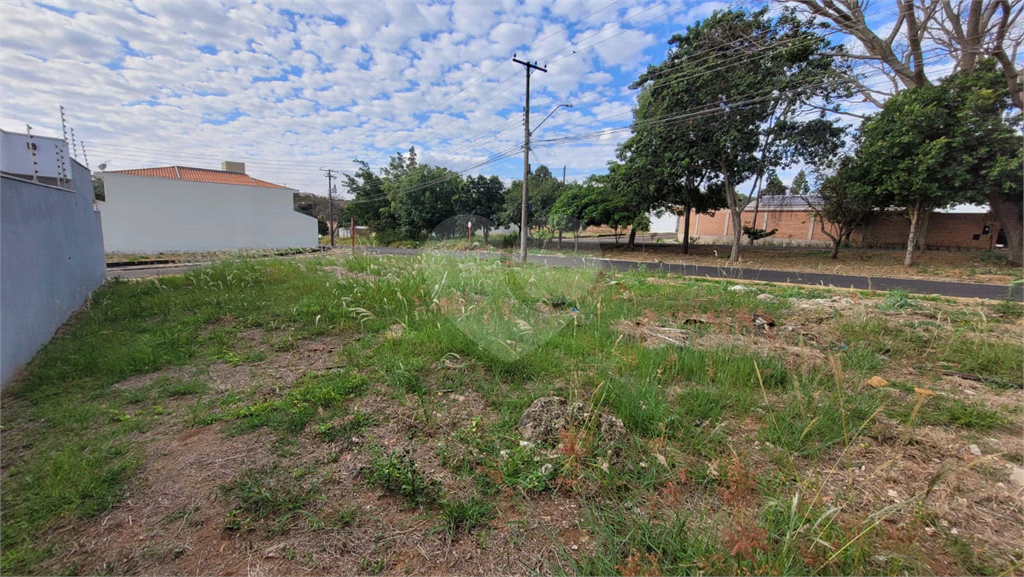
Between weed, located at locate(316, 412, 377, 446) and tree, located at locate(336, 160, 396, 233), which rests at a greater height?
tree, located at locate(336, 160, 396, 233)

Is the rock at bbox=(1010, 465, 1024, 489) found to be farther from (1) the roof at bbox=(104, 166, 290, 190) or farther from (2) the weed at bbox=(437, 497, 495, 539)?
(1) the roof at bbox=(104, 166, 290, 190)

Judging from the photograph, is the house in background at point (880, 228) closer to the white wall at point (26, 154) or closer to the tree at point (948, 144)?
the tree at point (948, 144)

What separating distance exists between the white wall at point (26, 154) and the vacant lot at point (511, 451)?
9.61ft

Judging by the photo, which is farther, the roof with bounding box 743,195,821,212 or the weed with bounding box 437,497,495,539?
the roof with bounding box 743,195,821,212

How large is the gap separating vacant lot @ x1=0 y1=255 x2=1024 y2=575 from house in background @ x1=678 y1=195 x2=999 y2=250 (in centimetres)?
1940

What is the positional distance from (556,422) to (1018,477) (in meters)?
2.21

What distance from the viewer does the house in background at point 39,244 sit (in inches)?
124

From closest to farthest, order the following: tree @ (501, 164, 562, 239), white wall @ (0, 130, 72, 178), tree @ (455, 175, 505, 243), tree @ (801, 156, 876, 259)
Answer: white wall @ (0, 130, 72, 178)
tree @ (801, 156, 876, 259)
tree @ (501, 164, 562, 239)
tree @ (455, 175, 505, 243)

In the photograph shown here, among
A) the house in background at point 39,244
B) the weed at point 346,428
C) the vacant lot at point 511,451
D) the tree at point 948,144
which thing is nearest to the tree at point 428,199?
the house in background at point 39,244

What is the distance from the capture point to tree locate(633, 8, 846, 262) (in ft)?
40.7

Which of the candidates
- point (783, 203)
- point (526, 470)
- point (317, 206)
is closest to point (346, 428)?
point (526, 470)

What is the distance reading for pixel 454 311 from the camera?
3.97 metres

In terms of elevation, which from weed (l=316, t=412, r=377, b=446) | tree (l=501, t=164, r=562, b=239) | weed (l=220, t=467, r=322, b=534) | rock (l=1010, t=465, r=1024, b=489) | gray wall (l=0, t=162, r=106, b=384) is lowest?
weed (l=220, t=467, r=322, b=534)

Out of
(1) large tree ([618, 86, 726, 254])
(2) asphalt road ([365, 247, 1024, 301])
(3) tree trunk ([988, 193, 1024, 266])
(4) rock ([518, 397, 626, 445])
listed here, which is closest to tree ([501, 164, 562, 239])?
(1) large tree ([618, 86, 726, 254])
